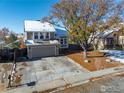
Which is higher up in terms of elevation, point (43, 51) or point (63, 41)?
point (63, 41)

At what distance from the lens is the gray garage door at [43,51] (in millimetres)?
27766

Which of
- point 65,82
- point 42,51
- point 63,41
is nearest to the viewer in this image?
point 65,82

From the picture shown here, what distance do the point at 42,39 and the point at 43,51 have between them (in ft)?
12.3

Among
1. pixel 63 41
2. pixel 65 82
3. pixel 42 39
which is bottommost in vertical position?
→ pixel 65 82

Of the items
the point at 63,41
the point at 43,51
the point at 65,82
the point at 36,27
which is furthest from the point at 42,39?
the point at 65,82

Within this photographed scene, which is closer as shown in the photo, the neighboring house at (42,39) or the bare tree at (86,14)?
the bare tree at (86,14)

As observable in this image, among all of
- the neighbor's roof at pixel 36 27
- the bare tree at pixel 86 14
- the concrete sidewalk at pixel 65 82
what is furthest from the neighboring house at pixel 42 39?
the concrete sidewalk at pixel 65 82

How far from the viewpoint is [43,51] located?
93.6 ft

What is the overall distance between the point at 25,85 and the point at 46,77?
113 inches

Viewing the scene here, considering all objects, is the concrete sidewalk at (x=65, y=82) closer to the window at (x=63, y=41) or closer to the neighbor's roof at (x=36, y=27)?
the window at (x=63, y=41)

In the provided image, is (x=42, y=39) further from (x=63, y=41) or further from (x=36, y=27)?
(x=63, y=41)

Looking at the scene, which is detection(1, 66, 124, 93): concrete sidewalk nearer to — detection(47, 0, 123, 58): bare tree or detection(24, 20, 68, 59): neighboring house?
detection(47, 0, 123, 58): bare tree

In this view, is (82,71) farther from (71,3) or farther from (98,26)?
(71,3)

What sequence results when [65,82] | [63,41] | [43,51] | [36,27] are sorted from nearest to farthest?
[65,82]
[43,51]
[36,27]
[63,41]
